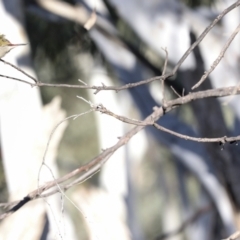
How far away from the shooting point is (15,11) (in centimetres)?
474

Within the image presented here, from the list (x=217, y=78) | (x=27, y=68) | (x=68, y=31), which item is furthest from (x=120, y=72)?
(x=68, y=31)

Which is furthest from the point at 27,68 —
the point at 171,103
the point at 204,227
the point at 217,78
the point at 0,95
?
the point at 204,227

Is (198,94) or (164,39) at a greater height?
(164,39)

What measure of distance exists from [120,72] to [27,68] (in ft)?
3.11

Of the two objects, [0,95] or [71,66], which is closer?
[0,95]

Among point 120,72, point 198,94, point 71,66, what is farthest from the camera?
point 71,66

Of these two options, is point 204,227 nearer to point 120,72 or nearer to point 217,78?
point 120,72

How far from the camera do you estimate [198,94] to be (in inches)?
81.2

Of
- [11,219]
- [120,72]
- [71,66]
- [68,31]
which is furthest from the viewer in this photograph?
[71,66]

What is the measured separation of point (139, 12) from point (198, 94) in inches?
90.5

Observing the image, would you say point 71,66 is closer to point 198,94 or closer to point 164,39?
point 164,39

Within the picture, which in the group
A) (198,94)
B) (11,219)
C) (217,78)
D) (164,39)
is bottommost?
(198,94)

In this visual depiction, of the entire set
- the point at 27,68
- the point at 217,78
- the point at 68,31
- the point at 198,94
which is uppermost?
the point at 68,31

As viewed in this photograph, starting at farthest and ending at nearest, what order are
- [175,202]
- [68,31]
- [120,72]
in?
[175,202], [68,31], [120,72]
